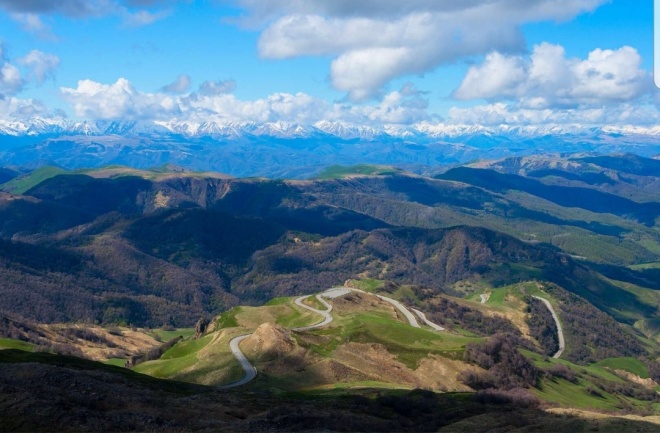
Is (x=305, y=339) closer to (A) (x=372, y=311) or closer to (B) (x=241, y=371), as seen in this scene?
(B) (x=241, y=371)

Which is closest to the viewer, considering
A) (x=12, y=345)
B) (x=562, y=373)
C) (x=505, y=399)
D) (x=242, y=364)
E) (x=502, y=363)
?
(x=505, y=399)

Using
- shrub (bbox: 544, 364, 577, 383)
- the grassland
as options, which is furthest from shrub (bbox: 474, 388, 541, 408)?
the grassland

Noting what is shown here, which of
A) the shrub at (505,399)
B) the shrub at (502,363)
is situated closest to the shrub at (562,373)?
the shrub at (502,363)

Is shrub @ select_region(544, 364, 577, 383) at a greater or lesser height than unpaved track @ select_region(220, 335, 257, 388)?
lesser

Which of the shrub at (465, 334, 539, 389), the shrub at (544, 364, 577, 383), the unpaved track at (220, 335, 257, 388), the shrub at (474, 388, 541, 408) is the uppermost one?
the shrub at (474, 388, 541, 408)

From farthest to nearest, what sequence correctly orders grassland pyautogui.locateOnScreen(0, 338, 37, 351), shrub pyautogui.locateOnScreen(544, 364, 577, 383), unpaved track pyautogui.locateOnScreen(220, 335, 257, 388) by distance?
shrub pyautogui.locateOnScreen(544, 364, 577, 383), grassland pyautogui.locateOnScreen(0, 338, 37, 351), unpaved track pyautogui.locateOnScreen(220, 335, 257, 388)

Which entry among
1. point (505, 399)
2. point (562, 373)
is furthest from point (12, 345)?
point (562, 373)

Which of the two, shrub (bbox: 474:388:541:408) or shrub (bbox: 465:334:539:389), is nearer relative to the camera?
shrub (bbox: 474:388:541:408)

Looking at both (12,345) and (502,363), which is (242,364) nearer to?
(502,363)

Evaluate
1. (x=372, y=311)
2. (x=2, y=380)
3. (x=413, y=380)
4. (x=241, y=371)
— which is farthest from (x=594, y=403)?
(x=2, y=380)

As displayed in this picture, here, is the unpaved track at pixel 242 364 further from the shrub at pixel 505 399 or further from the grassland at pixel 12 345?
the grassland at pixel 12 345

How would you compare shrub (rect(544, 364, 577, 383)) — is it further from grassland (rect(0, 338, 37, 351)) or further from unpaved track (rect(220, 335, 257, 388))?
grassland (rect(0, 338, 37, 351))

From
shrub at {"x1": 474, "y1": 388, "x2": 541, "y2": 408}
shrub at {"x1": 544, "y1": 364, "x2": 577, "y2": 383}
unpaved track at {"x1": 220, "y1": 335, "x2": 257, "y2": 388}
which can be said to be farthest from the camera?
shrub at {"x1": 544, "y1": 364, "x2": 577, "y2": 383}
